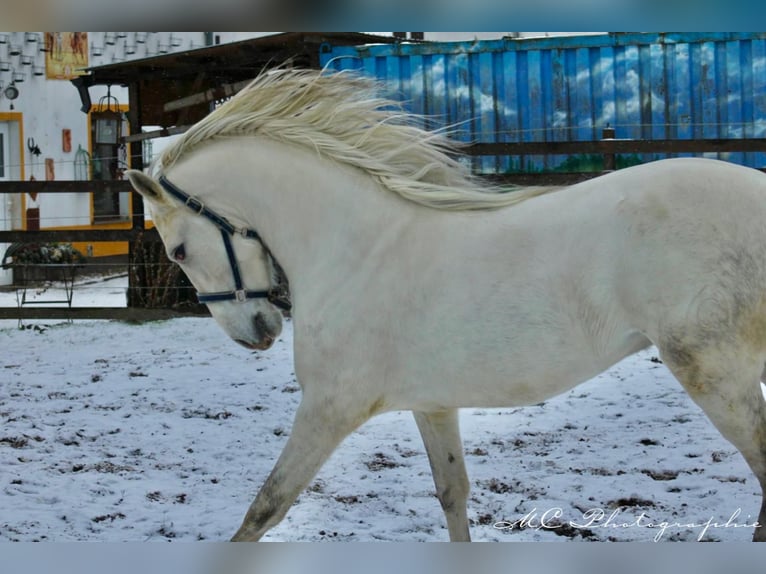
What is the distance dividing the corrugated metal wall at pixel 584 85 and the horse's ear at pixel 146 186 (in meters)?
4.13

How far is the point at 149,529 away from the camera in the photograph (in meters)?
3.91

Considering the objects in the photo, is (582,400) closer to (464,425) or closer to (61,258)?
(464,425)

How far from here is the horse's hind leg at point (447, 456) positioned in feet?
10.2

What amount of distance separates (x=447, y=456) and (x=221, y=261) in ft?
3.22

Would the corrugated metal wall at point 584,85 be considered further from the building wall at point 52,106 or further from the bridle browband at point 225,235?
the building wall at point 52,106

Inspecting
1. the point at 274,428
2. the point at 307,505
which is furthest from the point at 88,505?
the point at 274,428

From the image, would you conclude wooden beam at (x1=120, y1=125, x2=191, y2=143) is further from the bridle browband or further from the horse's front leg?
the horse's front leg

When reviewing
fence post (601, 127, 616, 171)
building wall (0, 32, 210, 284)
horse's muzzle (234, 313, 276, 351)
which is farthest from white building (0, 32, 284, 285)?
horse's muzzle (234, 313, 276, 351)

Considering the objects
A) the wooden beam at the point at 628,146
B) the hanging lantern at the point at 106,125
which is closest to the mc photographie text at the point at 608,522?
the wooden beam at the point at 628,146

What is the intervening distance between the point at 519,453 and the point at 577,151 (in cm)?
247

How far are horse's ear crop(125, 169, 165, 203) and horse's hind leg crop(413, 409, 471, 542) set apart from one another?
110 cm

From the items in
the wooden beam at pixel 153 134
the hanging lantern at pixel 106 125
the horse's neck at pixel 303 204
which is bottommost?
the horse's neck at pixel 303 204

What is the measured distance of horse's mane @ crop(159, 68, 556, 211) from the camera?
118 inches

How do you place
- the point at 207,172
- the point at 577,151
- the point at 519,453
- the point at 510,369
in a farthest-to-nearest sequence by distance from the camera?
the point at 577,151 → the point at 519,453 → the point at 207,172 → the point at 510,369
